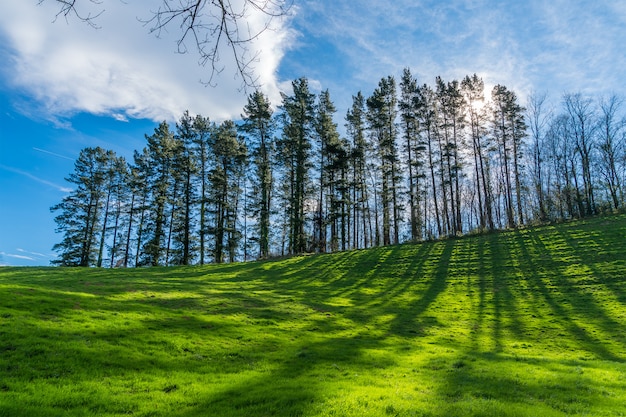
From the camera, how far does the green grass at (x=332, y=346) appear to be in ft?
22.2

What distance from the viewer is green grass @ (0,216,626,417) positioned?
6777 millimetres

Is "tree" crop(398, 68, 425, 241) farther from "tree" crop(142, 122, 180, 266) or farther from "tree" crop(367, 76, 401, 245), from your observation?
"tree" crop(142, 122, 180, 266)

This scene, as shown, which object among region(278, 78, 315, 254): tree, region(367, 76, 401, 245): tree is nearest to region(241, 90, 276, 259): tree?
region(278, 78, 315, 254): tree

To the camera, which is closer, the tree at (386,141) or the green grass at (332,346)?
the green grass at (332,346)

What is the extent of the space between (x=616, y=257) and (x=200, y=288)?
107ft

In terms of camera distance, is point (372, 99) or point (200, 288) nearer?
point (200, 288)

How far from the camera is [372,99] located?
4544 centimetres

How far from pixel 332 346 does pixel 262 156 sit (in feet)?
119

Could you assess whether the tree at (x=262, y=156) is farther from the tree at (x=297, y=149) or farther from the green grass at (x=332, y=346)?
the green grass at (x=332, y=346)

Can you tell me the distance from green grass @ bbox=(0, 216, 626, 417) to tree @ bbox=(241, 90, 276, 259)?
16.0 metres

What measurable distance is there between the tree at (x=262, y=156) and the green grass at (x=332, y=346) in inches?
630

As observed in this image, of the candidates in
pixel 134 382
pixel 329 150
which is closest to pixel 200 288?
pixel 134 382

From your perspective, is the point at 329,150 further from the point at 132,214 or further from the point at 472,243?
the point at 132,214

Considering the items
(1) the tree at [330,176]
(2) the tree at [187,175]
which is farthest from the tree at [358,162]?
(2) the tree at [187,175]
